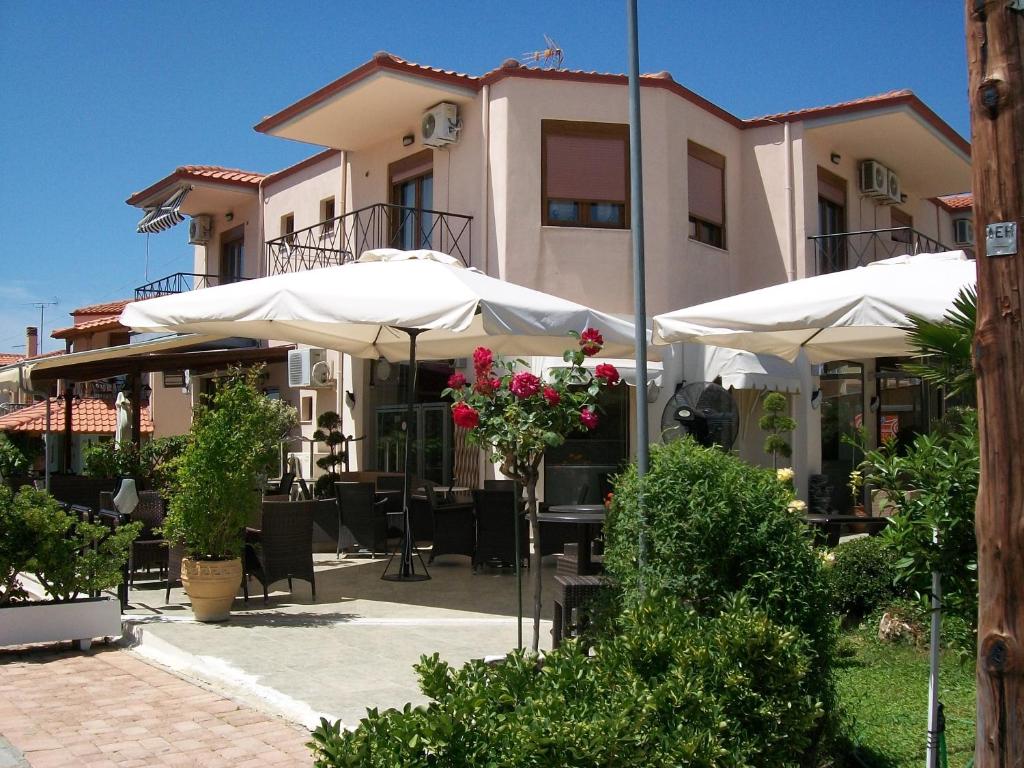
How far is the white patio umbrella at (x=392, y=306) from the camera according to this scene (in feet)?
25.5

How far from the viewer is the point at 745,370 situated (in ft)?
44.0

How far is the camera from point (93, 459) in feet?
41.3

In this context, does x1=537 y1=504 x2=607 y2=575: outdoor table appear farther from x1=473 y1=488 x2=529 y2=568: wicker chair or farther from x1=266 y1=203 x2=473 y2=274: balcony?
x1=266 y1=203 x2=473 y2=274: balcony

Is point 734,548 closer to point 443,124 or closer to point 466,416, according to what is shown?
point 466,416

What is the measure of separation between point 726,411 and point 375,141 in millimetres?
7843

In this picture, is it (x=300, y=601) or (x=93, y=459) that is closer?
(x=300, y=601)

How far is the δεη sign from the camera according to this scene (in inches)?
102

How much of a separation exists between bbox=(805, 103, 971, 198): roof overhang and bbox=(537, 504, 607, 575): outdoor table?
1022 centimetres

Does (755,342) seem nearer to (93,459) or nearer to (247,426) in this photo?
(247,426)

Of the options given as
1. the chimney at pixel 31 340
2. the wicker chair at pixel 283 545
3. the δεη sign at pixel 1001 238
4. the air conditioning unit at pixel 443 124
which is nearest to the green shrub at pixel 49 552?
the wicker chair at pixel 283 545

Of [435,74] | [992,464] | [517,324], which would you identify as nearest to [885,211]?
[435,74]

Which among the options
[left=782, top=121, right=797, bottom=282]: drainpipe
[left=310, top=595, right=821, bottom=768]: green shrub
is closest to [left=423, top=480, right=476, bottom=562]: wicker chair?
[left=310, top=595, right=821, bottom=768]: green shrub

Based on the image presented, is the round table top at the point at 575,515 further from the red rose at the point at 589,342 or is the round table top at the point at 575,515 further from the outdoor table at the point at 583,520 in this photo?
the red rose at the point at 589,342

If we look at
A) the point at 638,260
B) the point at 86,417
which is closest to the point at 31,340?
the point at 86,417
